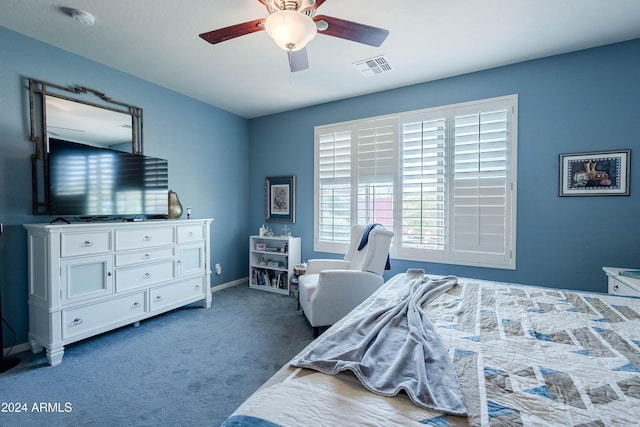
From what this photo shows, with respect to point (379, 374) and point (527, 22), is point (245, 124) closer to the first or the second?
point (527, 22)

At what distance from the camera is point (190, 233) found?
3.31m

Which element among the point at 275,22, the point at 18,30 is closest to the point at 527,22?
the point at 275,22

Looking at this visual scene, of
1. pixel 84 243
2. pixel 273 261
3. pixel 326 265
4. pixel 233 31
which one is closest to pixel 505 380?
pixel 233 31

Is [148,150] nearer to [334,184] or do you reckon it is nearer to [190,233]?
[190,233]

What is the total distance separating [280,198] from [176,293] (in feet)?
6.46

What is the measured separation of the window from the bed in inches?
62.9

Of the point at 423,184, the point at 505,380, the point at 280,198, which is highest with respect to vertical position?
the point at 423,184

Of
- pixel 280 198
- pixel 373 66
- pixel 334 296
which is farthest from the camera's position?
pixel 280 198

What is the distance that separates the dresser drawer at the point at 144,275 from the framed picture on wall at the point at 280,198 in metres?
1.73

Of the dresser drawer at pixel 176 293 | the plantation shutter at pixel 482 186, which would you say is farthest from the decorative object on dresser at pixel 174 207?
the plantation shutter at pixel 482 186

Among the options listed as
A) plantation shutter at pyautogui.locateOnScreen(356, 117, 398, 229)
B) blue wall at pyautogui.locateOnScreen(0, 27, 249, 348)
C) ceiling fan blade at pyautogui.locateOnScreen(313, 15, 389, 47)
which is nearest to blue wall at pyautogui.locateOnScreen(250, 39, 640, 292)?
plantation shutter at pyautogui.locateOnScreen(356, 117, 398, 229)

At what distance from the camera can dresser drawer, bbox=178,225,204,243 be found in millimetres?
3201

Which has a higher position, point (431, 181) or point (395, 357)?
point (431, 181)

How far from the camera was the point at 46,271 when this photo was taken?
222cm
